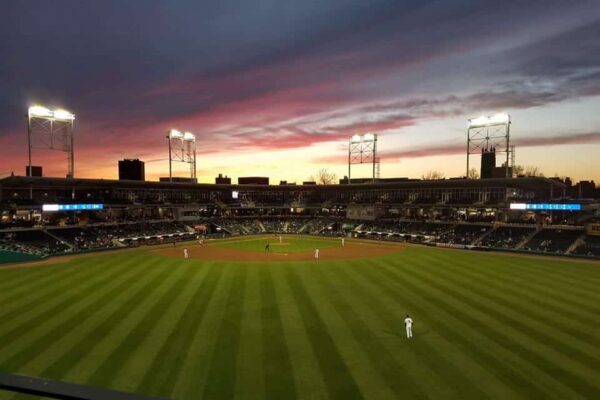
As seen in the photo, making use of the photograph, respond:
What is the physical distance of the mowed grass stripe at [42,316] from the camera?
1967cm

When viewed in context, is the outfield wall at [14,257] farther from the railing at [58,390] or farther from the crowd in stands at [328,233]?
the railing at [58,390]

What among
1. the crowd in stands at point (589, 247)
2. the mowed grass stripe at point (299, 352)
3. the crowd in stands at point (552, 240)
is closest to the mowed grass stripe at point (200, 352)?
the mowed grass stripe at point (299, 352)

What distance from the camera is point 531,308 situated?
81.3 ft

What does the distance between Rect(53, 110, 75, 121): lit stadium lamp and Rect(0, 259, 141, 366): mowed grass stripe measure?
37.2 meters

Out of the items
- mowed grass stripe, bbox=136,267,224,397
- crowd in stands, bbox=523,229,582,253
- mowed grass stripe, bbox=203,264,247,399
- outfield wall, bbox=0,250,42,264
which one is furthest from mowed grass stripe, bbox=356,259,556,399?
outfield wall, bbox=0,250,42,264

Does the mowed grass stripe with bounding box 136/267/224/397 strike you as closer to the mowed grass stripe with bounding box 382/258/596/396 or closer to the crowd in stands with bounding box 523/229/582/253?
the mowed grass stripe with bounding box 382/258/596/396

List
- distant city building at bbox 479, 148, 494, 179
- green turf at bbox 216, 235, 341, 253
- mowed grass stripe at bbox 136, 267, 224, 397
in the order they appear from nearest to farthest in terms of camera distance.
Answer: mowed grass stripe at bbox 136, 267, 224, 397
green turf at bbox 216, 235, 341, 253
distant city building at bbox 479, 148, 494, 179

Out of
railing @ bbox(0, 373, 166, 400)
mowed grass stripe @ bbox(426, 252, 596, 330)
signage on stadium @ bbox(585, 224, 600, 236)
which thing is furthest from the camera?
signage on stadium @ bbox(585, 224, 600, 236)

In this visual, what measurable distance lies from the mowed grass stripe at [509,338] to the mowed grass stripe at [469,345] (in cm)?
42

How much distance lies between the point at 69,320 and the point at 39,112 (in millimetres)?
46313

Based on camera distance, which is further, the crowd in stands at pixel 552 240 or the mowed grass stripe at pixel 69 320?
the crowd in stands at pixel 552 240

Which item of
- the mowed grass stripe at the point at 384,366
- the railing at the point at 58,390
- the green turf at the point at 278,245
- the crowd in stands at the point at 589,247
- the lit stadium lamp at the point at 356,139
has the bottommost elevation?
the green turf at the point at 278,245

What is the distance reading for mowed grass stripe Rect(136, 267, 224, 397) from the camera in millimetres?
14805

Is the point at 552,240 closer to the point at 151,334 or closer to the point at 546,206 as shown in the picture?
the point at 546,206
